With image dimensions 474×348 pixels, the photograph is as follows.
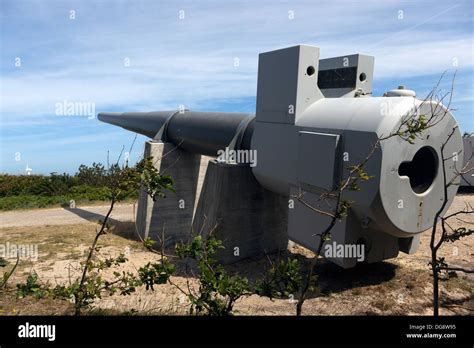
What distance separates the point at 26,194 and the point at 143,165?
1031 inches

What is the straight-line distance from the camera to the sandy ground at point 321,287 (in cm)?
718

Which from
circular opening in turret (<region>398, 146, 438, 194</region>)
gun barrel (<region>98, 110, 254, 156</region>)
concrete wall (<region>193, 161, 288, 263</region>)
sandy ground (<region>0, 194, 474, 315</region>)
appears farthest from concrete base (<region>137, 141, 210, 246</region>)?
circular opening in turret (<region>398, 146, 438, 194</region>)

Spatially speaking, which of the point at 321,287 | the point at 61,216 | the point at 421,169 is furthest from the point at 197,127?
the point at 61,216

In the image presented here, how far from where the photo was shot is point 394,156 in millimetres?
6898

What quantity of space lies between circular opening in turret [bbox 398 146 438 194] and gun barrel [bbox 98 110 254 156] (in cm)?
431

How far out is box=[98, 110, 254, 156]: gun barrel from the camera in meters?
11.5

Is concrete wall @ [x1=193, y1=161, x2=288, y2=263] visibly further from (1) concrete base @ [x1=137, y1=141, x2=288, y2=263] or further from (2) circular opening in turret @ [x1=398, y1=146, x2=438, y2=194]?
(2) circular opening in turret @ [x1=398, y1=146, x2=438, y2=194]

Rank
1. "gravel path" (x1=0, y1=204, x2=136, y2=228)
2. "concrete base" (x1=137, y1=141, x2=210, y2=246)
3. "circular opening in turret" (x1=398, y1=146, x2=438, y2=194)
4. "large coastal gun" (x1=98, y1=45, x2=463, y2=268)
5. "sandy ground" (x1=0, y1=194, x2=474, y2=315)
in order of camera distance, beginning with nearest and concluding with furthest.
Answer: "large coastal gun" (x1=98, y1=45, x2=463, y2=268)
"sandy ground" (x1=0, y1=194, x2=474, y2=315)
"circular opening in turret" (x1=398, y1=146, x2=438, y2=194)
"concrete base" (x1=137, y1=141, x2=210, y2=246)
"gravel path" (x1=0, y1=204, x2=136, y2=228)

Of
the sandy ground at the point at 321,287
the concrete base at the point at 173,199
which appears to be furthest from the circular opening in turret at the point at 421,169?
the concrete base at the point at 173,199

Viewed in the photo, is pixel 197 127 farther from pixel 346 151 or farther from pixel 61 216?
pixel 61 216

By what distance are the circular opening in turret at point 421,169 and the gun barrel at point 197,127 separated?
170 inches

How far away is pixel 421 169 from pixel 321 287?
3.13 m

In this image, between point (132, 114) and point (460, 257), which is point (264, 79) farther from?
point (132, 114)
